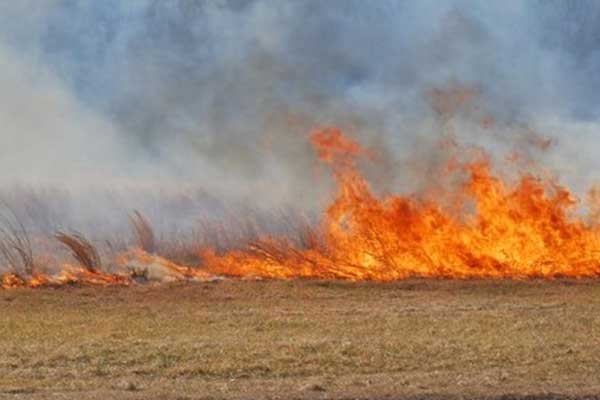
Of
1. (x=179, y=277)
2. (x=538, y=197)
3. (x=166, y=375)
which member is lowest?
(x=166, y=375)

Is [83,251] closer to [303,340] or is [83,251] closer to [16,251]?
[16,251]

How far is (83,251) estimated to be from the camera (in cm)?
3578

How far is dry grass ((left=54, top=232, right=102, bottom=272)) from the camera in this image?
35500mm

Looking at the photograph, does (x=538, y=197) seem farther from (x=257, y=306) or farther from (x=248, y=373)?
(x=248, y=373)

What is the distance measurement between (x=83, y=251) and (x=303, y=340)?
638 inches

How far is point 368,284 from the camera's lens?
33250mm

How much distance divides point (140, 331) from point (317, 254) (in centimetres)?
1257

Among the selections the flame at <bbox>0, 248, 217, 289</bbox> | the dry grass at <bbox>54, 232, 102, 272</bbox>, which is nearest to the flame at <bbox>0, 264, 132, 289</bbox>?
the flame at <bbox>0, 248, 217, 289</bbox>

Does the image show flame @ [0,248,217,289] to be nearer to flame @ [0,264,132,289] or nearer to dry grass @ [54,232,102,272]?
flame @ [0,264,132,289]

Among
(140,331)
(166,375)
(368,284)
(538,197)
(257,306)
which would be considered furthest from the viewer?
(538,197)

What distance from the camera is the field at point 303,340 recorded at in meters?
16.0

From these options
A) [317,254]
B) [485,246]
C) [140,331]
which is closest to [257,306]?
[140,331]

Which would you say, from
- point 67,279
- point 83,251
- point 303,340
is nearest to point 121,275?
point 83,251

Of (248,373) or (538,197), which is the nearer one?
(248,373)
